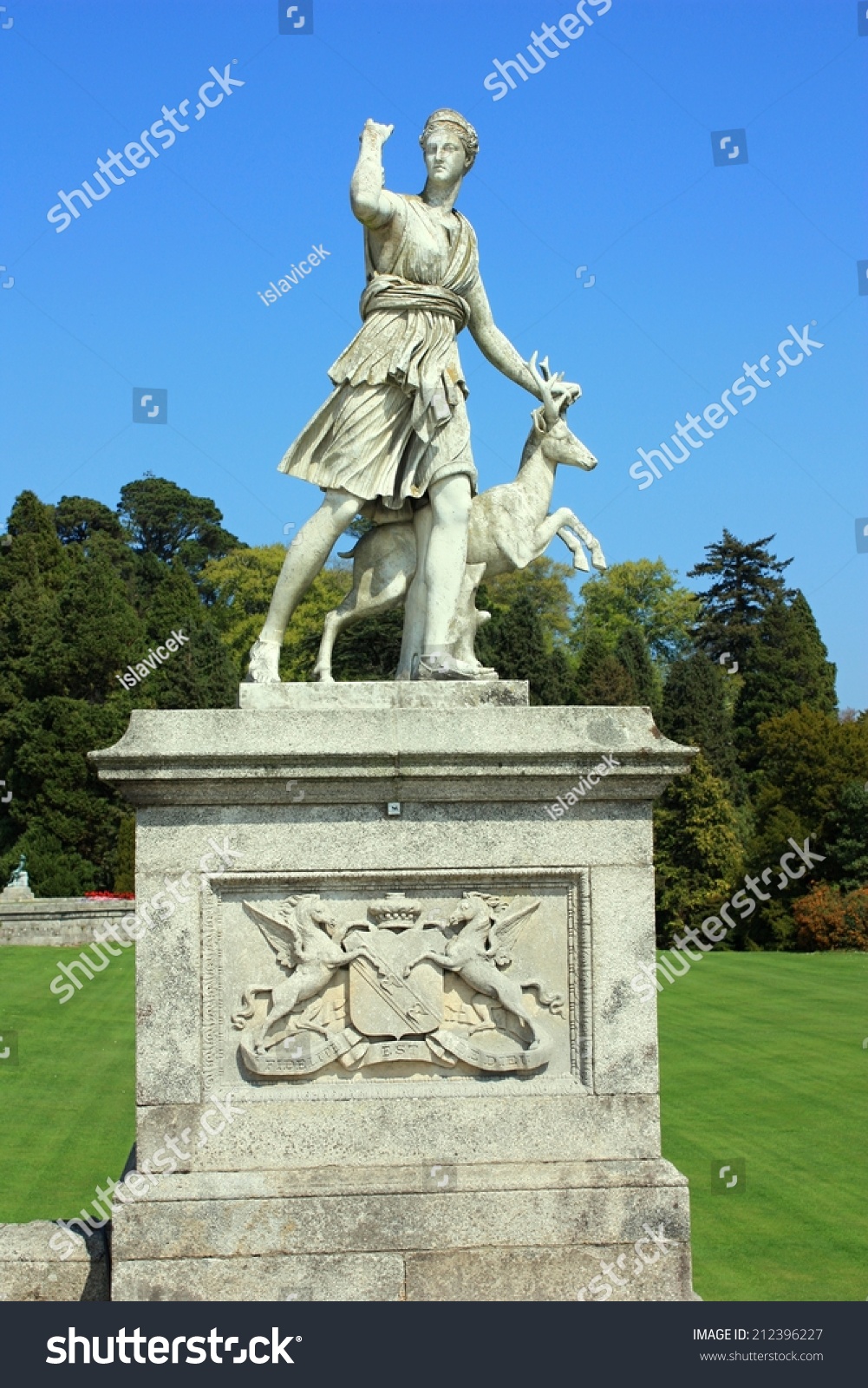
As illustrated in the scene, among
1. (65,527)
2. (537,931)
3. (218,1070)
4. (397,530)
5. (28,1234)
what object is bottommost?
(28,1234)

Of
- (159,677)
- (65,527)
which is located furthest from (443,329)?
(65,527)

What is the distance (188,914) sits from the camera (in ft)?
20.2

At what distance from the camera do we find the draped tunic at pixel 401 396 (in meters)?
6.82

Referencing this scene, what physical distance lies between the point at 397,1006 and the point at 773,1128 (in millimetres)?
5965

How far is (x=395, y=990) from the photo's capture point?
20.4 ft

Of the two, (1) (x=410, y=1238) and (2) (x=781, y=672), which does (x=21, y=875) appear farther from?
(1) (x=410, y=1238)

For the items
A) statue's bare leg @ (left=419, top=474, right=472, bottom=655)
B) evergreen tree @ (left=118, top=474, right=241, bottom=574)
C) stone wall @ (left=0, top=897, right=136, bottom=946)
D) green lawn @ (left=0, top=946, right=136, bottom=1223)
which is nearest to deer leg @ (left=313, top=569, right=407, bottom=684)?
statue's bare leg @ (left=419, top=474, right=472, bottom=655)

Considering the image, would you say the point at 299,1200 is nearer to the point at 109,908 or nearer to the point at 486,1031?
the point at 486,1031

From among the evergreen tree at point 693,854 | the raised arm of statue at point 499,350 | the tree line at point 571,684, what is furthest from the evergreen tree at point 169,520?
the raised arm of statue at point 499,350

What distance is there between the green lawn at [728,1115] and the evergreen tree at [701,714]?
20795 millimetres

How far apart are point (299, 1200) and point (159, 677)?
34.4 m

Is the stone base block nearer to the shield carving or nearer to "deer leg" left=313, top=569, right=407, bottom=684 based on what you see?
the shield carving

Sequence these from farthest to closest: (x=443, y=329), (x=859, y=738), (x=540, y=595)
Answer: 1. (x=540, y=595)
2. (x=859, y=738)
3. (x=443, y=329)

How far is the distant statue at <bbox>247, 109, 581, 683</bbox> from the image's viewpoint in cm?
680
